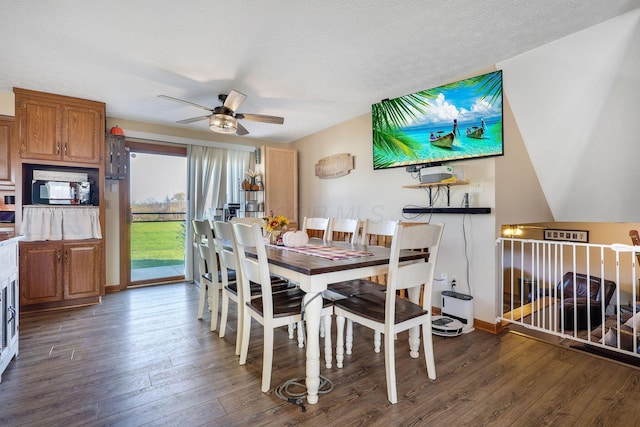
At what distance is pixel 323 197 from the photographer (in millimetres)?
5047

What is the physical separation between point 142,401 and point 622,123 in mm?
4119

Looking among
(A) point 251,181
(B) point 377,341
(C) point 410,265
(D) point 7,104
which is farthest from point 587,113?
(D) point 7,104

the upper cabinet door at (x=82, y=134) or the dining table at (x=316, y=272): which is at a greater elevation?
the upper cabinet door at (x=82, y=134)

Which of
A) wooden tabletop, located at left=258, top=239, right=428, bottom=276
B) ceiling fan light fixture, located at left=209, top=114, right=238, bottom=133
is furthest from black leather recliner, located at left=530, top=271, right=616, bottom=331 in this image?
ceiling fan light fixture, located at left=209, top=114, right=238, bottom=133

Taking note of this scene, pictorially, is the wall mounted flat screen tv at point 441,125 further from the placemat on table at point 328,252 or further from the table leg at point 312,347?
the table leg at point 312,347

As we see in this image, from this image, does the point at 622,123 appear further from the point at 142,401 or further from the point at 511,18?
the point at 142,401

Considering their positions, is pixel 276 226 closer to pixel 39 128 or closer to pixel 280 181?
pixel 280 181

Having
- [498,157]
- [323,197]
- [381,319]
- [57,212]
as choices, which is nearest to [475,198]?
[498,157]

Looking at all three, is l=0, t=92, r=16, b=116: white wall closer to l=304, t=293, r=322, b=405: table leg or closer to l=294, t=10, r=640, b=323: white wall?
l=304, t=293, r=322, b=405: table leg

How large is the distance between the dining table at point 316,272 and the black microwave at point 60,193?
2947 millimetres

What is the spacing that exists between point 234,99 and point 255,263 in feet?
5.75

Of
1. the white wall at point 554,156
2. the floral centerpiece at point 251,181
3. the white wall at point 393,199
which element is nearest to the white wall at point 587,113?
the white wall at point 554,156

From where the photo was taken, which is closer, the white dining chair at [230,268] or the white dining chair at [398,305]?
the white dining chair at [398,305]

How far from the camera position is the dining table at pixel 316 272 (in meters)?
1.76
